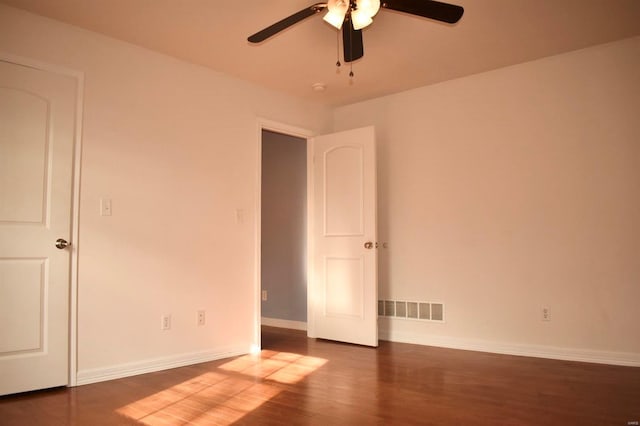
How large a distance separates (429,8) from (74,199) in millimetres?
2590

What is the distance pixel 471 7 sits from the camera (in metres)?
2.94

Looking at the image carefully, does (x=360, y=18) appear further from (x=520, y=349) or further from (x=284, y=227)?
(x=284, y=227)

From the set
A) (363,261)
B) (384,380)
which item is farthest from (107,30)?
(384,380)

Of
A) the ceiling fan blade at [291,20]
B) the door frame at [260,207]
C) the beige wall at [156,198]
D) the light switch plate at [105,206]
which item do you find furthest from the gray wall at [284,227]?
the ceiling fan blade at [291,20]

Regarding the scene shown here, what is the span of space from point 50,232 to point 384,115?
3281 mm

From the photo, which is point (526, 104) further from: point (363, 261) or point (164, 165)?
point (164, 165)

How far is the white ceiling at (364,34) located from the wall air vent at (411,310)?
2.18 m

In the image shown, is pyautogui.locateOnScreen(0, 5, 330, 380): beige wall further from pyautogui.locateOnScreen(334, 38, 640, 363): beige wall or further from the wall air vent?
pyautogui.locateOnScreen(334, 38, 640, 363): beige wall

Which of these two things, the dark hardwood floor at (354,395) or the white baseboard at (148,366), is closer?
the dark hardwood floor at (354,395)

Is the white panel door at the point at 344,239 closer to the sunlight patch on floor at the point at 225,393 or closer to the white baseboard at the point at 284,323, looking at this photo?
the white baseboard at the point at 284,323

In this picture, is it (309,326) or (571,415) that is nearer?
(571,415)

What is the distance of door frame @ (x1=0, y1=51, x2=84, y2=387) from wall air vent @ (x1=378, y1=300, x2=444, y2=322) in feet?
9.24

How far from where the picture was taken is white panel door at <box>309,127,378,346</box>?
4.32 metres

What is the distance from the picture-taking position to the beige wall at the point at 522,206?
3518 millimetres
